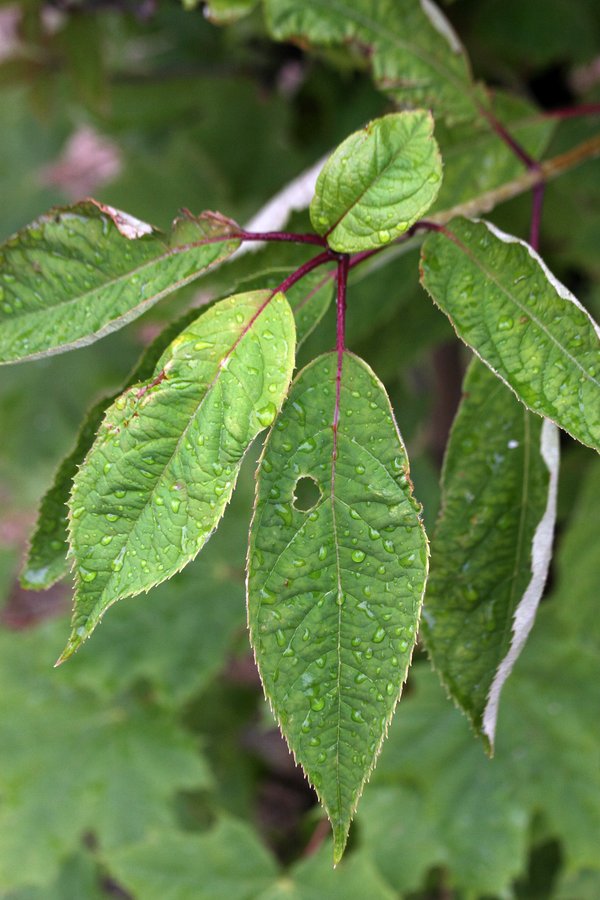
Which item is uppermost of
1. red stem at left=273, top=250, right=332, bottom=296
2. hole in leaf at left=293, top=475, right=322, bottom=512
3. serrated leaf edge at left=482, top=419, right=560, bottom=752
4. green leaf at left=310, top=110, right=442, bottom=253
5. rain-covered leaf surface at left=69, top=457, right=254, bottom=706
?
green leaf at left=310, top=110, right=442, bottom=253

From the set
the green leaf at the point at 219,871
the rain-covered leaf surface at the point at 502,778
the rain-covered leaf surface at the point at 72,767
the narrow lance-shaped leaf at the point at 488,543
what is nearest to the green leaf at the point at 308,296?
the narrow lance-shaped leaf at the point at 488,543

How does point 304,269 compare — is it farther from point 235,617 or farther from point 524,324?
point 235,617

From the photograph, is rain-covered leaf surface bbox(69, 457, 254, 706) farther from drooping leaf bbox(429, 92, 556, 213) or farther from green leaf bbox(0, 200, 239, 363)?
green leaf bbox(0, 200, 239, 363)

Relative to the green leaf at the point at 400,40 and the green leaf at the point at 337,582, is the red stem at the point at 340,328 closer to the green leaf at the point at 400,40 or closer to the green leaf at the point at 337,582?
the green leaf at the point at 337,582

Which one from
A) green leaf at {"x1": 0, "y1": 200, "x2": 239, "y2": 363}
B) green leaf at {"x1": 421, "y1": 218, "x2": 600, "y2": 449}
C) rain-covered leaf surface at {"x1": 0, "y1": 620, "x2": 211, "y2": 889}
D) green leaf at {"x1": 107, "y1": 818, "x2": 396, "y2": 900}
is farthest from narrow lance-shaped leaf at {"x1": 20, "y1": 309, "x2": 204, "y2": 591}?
rain-covered leaf surface at {"x1": 0, "y1": 620, "x2": 211, "y2": 889}

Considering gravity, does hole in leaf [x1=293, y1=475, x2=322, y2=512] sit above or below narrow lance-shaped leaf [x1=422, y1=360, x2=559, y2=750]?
below

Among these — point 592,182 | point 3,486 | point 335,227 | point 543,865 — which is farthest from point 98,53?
point 3,486

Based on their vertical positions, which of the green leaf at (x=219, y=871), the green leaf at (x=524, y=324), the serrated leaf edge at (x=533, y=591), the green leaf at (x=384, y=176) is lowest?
the green leaf at (x=219, y=871)
